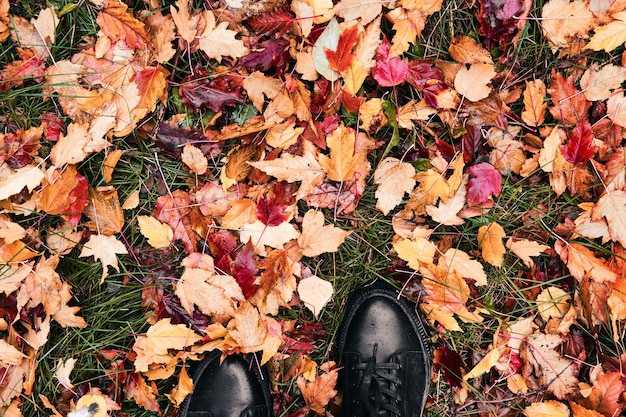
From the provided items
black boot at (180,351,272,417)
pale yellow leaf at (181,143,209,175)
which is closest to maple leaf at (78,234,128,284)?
pale yellow leaf at (181,143,209,175)

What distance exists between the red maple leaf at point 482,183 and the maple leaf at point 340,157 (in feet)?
1.52

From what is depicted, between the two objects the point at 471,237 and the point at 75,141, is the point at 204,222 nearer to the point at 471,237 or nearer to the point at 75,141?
the point at 75,141

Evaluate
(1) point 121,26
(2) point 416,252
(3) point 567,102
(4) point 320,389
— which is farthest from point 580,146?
(1) point 121,26

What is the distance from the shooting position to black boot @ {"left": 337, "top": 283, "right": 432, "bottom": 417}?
6.46 feet

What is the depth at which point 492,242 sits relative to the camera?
1871 millimetres

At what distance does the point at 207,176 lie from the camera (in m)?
1.92

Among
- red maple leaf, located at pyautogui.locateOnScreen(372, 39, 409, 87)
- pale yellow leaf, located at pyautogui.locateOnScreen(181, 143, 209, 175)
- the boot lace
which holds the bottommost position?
the boot lace

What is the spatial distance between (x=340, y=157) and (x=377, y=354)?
847 millimetres

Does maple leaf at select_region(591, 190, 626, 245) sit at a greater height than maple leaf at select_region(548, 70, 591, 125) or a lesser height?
lesser

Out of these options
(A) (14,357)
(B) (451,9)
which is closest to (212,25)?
(B) (451,9)

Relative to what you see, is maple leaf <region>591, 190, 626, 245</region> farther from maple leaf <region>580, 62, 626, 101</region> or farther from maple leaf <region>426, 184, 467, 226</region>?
maple leaf <region>426, 184, 467, 226</region>

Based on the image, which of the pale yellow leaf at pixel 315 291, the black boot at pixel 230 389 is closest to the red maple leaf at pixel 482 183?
the pale yellow leaf at pixel 315 291

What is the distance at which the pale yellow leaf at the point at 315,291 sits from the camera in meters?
1.90

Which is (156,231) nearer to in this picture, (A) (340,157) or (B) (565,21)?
(A) (340,157)
